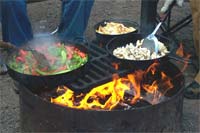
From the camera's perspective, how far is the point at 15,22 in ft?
12.1

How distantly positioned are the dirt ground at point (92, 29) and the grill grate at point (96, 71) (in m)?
0.69

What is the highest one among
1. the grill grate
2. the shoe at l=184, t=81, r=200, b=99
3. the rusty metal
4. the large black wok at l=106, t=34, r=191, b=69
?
the large black wok at l=106, t=34, r=191, b=69

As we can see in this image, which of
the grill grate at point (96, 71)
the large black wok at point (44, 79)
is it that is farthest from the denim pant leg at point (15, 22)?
the large black wok at point (44, 79)

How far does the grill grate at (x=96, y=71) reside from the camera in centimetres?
264

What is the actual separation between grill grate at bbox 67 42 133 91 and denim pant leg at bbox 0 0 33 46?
871 mm

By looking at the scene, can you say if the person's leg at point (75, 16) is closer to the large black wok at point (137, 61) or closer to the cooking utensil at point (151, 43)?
the large black wok at point (137, 61)

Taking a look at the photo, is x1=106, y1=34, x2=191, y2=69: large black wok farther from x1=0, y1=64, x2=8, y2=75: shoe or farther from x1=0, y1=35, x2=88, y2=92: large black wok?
x1=0, y1=64, x2=8, y2=75: shoe

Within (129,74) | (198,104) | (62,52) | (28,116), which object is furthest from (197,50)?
(28,116)

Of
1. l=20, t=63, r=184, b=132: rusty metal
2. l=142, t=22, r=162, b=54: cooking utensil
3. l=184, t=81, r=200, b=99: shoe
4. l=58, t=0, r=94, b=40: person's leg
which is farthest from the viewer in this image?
l=58, t=0, r=94, b=40: person's leg

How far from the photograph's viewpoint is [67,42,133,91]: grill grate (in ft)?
8.66

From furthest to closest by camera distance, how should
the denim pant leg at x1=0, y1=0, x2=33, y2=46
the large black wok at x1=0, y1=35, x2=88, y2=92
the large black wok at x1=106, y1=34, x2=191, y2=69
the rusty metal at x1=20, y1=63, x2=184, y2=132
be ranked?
the denim pant leg at x1=0, y1=0, x2=33, y2=46 → the large black wok at x1=106, y1=34, x2=191, y2=69 → the large black wok at x1=0, y1=35, x2=88, y2=92 → the rusty metal at x1=20, y1=63, x2=184, y2=132

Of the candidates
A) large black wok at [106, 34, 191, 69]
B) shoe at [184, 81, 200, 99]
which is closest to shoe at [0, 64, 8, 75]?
large black wok at [106, 34, 191, 69]

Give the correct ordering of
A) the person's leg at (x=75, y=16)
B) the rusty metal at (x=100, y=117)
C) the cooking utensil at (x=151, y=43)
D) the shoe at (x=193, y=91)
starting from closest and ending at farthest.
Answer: the rusty metal at (x=100, y=117) → the cooking utensil at (x=151, y=43) → the shoe at (x=193, y=91) → the person's leg at (x=75, y=16)

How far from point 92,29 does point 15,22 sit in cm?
128
